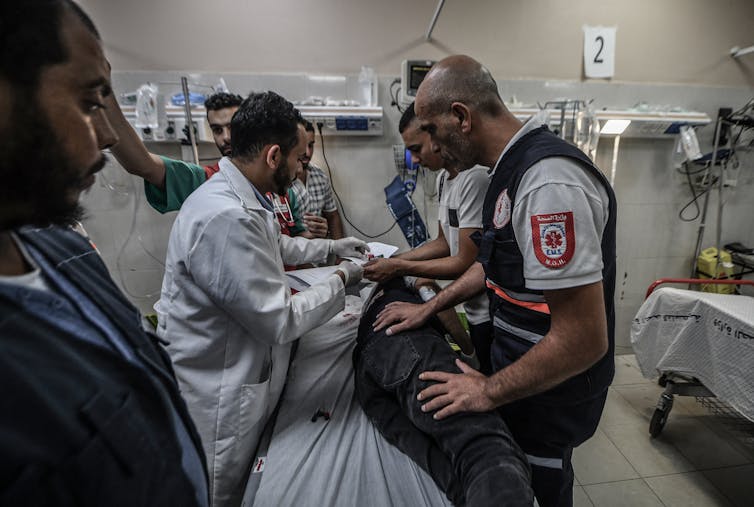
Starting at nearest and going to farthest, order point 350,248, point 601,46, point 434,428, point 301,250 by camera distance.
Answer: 1. point 434,428
2. point 301,250
3. point 350,248
4. point 601,46

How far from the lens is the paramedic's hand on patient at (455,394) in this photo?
1047 millimetres

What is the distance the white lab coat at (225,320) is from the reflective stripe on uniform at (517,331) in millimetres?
681

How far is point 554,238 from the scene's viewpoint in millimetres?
898

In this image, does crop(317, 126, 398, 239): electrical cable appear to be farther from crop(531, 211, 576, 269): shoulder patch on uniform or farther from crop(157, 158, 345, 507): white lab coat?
crop(531, 211, 576, 269): shoulder patch on uniform

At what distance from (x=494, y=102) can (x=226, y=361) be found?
4.11 feet

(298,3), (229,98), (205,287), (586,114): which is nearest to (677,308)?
(586,114)

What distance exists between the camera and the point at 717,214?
3.43 meters

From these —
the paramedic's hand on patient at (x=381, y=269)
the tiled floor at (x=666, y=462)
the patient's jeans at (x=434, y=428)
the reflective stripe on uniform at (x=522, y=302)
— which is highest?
the reflective stripe on uniform at (x=522, y=302)

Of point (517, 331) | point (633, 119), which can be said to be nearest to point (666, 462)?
point (517, 331)

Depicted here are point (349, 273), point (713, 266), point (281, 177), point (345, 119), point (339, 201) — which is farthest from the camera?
point (713, 266)

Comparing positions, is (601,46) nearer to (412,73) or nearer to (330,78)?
(412,73)

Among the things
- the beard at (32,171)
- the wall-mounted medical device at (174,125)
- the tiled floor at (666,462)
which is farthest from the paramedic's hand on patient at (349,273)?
the wall-mounted medical device at (174,125)

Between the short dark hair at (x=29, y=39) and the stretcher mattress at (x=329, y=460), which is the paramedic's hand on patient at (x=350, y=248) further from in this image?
the short dark hair at (x=29, y=39)

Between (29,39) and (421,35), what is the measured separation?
9.85 feet
